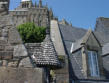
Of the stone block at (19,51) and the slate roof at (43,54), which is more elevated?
the stone block at (19,51)

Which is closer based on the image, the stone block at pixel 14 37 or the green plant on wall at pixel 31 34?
the stone block at pixel 14 37

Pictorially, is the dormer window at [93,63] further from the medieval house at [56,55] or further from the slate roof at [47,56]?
the slate roof at [47,56]

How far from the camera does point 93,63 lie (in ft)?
36.9

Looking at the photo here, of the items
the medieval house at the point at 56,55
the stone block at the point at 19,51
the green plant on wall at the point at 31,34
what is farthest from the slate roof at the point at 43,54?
the green plant on wall at the point at 31,34

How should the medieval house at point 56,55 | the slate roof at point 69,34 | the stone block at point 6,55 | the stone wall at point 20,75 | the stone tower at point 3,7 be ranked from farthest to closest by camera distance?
the slate roof at point 69,34 → the stone tower at point 3,7 → the stone block at point 6,55 → the medieval house at point 56,55 → the stone wall at point 20,75

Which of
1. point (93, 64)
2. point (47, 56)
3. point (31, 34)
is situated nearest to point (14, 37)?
point (47, 56)

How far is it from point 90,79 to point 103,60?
2.51 metres

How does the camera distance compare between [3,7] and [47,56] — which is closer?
[3,7]

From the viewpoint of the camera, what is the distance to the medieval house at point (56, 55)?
11.3ft

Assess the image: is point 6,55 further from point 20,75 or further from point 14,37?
point 20,75

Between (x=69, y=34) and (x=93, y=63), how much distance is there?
3237 millimetres

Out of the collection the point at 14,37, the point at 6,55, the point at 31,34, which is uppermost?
the point at 14,37

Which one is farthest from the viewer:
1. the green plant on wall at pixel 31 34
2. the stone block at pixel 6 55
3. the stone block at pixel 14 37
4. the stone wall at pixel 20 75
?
the green plant on wall at pixel 31 34

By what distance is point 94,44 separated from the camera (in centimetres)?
1168
